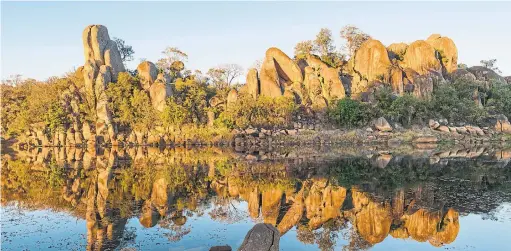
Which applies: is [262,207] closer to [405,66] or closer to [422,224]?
[422,224]

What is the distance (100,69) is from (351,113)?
38367 millimetres

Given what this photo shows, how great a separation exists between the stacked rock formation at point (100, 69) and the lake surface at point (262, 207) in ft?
110

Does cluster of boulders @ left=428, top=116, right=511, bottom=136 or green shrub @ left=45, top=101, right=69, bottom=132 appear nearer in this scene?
cluster of boulders @ left=428, top=116, right=511, bottom=136

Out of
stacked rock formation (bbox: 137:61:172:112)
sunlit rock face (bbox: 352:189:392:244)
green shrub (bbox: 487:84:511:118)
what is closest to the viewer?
sunlit rock face (bbox: 352:189:392:244)

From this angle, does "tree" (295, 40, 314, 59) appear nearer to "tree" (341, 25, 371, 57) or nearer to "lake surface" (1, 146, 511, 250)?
"tree" (341, 25, 371, 57)

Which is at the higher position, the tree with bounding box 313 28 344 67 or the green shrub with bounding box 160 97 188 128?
the tree with bounding box 313 28 344 67

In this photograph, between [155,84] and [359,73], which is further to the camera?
[359,73]

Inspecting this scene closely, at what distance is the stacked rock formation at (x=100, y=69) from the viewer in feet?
197

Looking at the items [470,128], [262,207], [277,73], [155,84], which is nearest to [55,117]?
[155,84]

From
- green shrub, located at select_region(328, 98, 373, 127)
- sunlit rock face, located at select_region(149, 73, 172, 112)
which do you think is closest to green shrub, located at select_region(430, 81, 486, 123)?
green shrub, located at select_region(328, 98, 373, 127)

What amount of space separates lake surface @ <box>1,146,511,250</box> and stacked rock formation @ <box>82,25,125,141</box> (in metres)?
33.6

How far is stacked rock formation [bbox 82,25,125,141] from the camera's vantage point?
60.0m

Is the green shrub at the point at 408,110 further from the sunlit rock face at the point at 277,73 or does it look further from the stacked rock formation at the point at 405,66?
the sunlit rock face at the point at 277,73

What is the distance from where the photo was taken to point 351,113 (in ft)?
184
